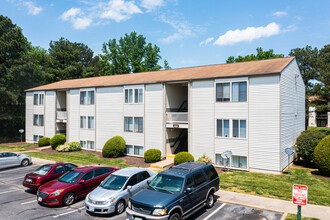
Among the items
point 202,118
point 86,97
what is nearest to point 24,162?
point 86,97

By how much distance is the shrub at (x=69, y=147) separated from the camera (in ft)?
92.5

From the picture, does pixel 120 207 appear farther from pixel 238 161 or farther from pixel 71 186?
pixel 238 161

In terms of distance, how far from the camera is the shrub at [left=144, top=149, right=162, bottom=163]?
21648mm

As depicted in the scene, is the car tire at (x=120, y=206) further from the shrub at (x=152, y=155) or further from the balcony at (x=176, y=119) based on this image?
the balcony at (x=176, y=119)

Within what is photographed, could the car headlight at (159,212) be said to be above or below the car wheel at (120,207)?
above

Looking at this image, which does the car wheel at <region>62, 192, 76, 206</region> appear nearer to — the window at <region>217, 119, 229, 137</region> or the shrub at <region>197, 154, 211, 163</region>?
the shrub at <region>197, 154, 211, 163</region>

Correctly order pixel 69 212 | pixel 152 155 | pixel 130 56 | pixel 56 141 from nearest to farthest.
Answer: pixel 69 212 → pixel 152 155 → pixel 56 141 → pixel 130 56

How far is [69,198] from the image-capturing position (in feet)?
38.9

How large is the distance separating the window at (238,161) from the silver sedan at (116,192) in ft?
30.6

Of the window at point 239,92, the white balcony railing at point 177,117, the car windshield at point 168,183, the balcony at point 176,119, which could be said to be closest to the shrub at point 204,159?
the balcony at point 176,119

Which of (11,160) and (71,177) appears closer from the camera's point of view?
(71,177)

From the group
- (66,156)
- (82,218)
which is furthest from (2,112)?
(82,218)

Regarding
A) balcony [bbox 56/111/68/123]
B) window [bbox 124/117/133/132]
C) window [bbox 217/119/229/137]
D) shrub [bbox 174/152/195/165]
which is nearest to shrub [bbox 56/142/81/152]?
balcony [bbox 56/111/68/123]

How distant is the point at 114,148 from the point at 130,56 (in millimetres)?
38054
